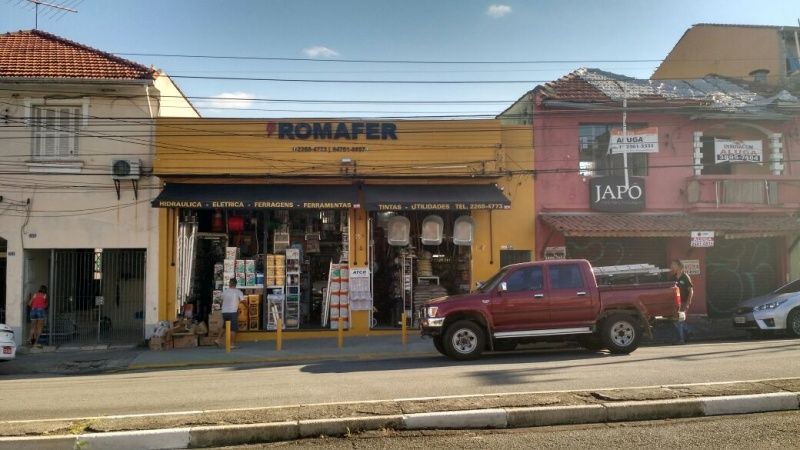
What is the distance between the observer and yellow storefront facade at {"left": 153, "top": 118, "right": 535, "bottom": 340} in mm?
16344

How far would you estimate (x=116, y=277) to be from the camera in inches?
653

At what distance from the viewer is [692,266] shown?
1811cm

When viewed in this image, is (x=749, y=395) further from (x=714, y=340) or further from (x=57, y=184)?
(x=57, y=184)

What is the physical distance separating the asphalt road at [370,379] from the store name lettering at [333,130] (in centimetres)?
698

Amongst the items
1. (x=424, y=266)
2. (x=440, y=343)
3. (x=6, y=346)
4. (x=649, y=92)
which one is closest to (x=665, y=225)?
(x=649, y=92)

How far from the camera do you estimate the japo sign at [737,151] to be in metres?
18.5

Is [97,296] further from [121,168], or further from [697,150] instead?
[697,150]

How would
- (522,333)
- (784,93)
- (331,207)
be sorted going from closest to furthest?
(522,333) → (331,207) → (784,93)

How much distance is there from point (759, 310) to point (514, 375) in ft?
28.4

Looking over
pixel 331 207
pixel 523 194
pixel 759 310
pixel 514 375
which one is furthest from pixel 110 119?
pixel 759 310

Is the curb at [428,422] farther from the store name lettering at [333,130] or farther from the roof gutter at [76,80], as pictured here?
the roof gutter at [76,80]

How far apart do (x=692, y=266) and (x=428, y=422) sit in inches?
573

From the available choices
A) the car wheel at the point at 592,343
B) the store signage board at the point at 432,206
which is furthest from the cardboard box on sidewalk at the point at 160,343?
the car wheel at the point at 592,343

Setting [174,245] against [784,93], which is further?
[784,93]
